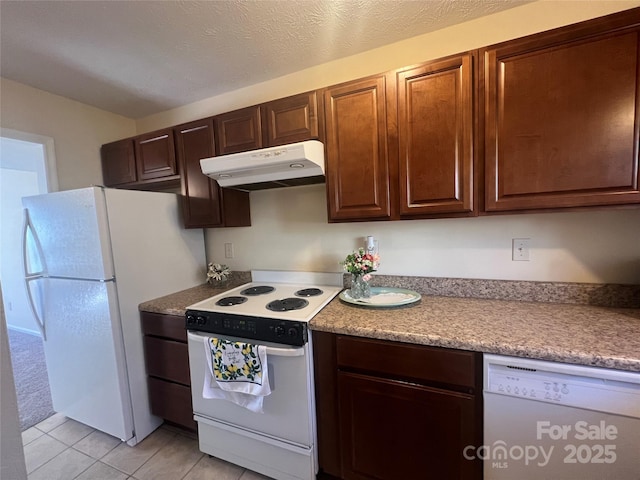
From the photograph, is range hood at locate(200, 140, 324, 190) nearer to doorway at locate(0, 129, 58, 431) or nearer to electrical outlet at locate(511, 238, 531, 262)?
electrical outlet at locate(511, 238, 531, 262)

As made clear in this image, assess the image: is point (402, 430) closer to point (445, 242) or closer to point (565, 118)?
point (445, 242)

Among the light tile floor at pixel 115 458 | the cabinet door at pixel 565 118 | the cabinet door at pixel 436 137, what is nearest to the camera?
the cabinet door at pixel 565 118

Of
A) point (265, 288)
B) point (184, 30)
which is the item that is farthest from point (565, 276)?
point (184, 30)

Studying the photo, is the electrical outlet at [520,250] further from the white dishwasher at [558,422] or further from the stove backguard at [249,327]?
the stove backguard at [249,327]

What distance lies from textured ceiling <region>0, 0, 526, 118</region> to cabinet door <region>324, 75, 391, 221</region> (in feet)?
1.18

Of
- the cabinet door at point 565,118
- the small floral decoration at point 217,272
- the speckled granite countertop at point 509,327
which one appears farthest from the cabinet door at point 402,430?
the small floral decoration at point 217,272

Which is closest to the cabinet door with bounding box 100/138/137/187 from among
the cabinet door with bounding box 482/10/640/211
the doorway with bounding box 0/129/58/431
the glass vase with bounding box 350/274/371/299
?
the doorway with bounding box 0/129/58/431

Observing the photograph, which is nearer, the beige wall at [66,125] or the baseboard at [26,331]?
the beige wall at [66,125]

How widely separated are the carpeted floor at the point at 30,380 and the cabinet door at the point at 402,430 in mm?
2259

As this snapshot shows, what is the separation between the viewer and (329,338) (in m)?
1.27

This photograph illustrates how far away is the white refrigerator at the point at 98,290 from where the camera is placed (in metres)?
1.58

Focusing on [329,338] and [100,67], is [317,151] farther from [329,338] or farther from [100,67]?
[100,67]

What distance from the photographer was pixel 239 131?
5.71 feet

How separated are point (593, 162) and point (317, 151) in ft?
3.93
